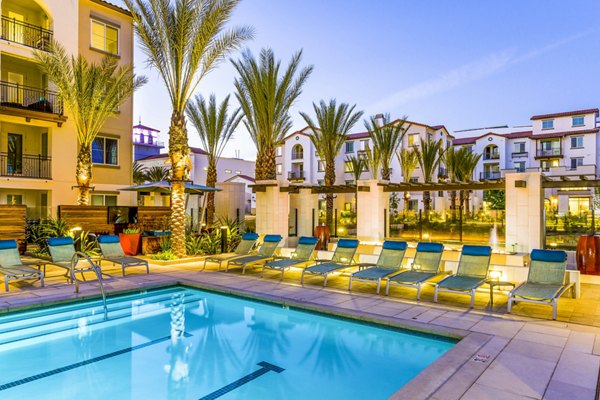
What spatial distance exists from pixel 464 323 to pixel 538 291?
5.83 ft

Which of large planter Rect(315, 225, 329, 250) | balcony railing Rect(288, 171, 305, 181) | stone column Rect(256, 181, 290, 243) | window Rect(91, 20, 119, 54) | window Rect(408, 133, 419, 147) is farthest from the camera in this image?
balcony railing Rect(288, 171, 305, 181)

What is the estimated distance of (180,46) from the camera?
13328 millimetres

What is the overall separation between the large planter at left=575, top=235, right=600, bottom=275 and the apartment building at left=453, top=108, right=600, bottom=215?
124 ft

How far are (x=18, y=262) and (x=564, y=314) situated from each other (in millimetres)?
12362

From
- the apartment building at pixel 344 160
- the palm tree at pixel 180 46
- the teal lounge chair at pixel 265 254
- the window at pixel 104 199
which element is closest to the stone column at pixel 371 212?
the teal lounge chair at pixel 265 254

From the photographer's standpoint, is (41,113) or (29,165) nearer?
(41,113)

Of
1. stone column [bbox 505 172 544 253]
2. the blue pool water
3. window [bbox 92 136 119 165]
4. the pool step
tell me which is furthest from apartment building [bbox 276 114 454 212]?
the blue pool water

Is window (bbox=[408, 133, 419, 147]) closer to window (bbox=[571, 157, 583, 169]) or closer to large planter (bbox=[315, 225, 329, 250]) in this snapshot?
window (bbox=[571, 157, 583, 169])

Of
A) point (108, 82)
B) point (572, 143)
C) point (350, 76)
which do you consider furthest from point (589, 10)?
point (108, 82)

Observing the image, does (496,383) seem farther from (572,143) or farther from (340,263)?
(572,143)

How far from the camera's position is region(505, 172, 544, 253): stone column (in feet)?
36.3

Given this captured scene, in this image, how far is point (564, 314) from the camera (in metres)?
7.30

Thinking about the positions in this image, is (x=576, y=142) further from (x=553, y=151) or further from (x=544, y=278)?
(x=544, y=278)

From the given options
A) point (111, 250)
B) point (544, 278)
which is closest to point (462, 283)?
point (544, 278)
